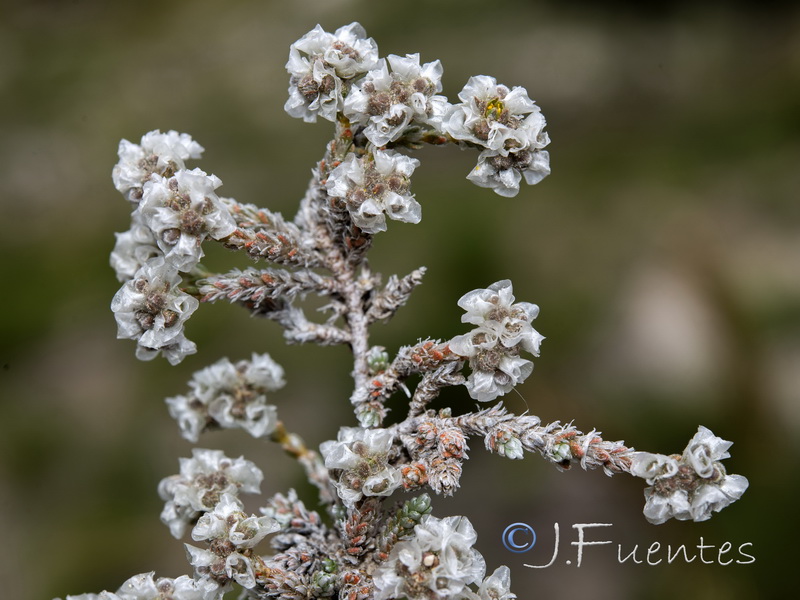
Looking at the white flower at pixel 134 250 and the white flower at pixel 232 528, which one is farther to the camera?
the white flower at pixel 134 250

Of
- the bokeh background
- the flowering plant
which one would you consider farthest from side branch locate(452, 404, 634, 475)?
the bokeh background

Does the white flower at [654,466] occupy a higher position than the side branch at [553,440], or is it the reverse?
the side branch at [553,440]

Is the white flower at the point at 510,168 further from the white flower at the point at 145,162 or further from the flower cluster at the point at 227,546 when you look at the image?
the flower cluster at the point at 227,546

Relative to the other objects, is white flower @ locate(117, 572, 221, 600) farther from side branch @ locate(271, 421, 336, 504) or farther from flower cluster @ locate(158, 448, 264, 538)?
side branch @ locate(271, 421, 336, 504)

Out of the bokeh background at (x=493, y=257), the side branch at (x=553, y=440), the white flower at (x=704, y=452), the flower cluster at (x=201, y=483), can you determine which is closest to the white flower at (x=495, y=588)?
the side branch at (x=553, y=440)

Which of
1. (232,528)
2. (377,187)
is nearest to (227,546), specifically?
(232,528)

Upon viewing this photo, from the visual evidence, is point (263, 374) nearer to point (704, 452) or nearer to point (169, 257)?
point (169, 257)
